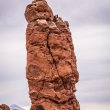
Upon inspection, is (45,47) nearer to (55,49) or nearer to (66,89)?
(55,49)

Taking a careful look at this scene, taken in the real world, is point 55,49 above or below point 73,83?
above

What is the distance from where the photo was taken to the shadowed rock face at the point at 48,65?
6725 cm

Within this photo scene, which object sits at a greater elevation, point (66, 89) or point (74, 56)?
point (74, 56)

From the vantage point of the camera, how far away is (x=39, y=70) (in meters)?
67.6

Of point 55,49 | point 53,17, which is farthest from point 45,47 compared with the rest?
point 53,17

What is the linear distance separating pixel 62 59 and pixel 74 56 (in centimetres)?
356

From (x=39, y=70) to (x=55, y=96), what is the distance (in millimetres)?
4407

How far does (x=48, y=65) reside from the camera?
67.9 m

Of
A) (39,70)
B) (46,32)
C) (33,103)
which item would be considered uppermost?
(46,32)

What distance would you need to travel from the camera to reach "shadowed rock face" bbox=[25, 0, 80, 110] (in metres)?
67.2

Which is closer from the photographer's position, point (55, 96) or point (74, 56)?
point (55, 96)

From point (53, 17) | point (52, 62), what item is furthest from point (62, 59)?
point (53, 17)

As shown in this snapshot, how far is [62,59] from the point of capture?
225 feet

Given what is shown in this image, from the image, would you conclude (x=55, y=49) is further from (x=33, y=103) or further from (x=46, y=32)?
(x=33, y=103)
